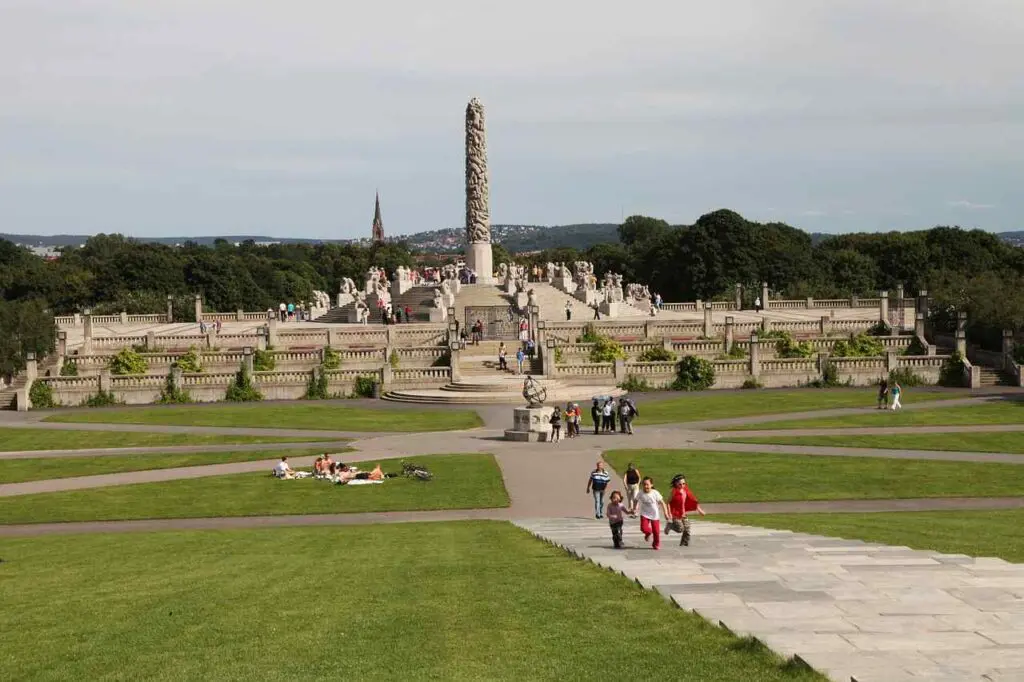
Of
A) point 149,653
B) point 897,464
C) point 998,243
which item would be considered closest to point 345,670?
point 149,653

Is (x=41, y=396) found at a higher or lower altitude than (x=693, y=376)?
lower

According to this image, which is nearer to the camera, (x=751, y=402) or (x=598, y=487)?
(x=598, y=487)

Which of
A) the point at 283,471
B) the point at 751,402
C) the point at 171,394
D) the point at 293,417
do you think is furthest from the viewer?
the point at 171,394

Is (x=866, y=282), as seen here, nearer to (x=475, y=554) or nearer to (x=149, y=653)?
(x=475, y=554)

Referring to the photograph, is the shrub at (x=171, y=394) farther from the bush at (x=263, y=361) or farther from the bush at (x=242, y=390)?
the bush at (x=263, y=361)

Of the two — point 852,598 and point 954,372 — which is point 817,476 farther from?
point 954,372

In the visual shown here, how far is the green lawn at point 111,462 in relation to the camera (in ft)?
130

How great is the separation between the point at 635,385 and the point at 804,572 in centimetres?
4616

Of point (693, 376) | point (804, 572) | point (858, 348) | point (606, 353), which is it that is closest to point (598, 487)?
point (804, 572)

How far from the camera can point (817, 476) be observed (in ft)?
118

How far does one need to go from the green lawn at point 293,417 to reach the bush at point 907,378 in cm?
2281

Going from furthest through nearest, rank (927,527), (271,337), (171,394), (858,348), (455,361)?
(271,337)
(858,348)
(455,361)
(171,394)
(927,527)

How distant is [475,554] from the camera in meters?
22.6

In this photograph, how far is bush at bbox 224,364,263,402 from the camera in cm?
6250
